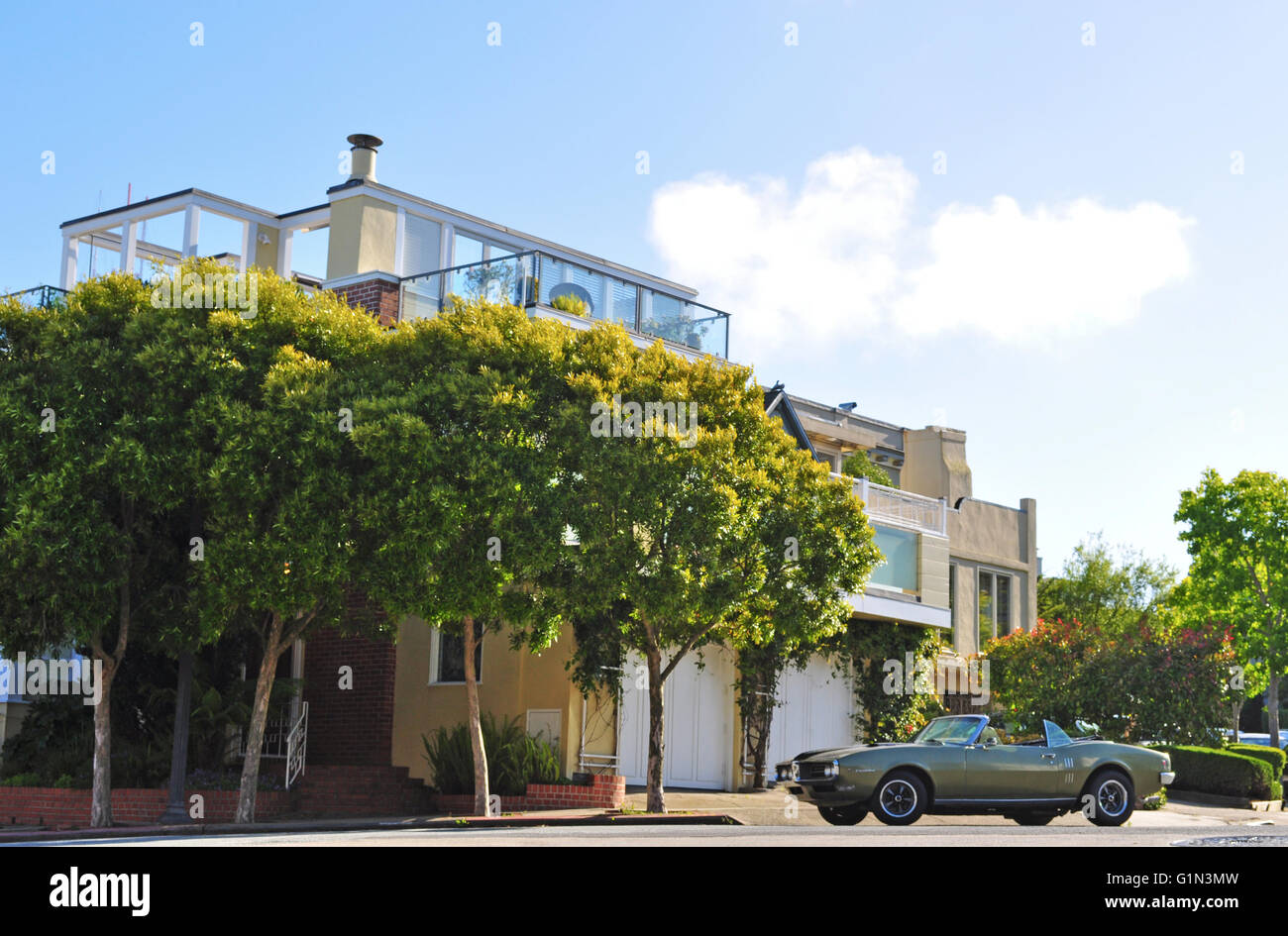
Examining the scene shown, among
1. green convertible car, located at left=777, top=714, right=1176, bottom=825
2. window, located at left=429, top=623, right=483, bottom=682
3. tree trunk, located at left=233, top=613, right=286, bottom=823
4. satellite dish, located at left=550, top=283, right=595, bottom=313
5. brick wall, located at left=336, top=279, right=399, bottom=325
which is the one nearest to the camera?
green convertible car, located at left=777, top=714, right=1176, bottom=825

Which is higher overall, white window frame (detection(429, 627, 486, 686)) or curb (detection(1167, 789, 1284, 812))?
white window frame (detection(429, 627, 486, 686))

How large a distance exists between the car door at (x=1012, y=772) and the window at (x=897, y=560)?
8802 mm

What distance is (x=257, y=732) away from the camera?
1838cm

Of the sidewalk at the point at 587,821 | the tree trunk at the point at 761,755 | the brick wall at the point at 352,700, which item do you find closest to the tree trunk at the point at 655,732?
the sidewalk at the point at 587,821

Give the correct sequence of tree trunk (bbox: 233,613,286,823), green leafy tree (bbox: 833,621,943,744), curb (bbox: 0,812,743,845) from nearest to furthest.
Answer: curb (bbox: 0,812,743,845)
tree trunk (bbox: 233,613,286,823)
green leafy tree (bbox: 833,621,943,744)

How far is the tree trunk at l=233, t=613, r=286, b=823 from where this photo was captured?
18203 mm

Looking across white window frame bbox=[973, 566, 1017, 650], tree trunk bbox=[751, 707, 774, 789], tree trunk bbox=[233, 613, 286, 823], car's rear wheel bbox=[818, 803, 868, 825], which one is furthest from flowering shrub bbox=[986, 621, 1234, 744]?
tree trunk bbox=[233, 613, 286, 823]

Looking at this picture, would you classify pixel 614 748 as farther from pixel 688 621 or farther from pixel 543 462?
pixel 543 462

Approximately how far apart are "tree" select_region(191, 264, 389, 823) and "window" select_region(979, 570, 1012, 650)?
22.0 metres

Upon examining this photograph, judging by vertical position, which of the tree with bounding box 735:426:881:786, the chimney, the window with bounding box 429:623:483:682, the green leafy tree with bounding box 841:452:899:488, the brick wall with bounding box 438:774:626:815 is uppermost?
the chimney

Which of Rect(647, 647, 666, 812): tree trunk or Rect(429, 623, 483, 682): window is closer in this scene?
Rect(647, 647, 666, 812): tree trunk

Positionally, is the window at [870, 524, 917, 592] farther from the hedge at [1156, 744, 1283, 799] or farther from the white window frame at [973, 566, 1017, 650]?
the white window frame at [973, 566, 1017, 650]

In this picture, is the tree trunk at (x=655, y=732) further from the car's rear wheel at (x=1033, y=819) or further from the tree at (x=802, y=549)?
the car's rear wheel at (x=1033, y=819)

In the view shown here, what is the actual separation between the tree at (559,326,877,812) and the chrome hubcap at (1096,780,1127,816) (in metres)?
4.12
